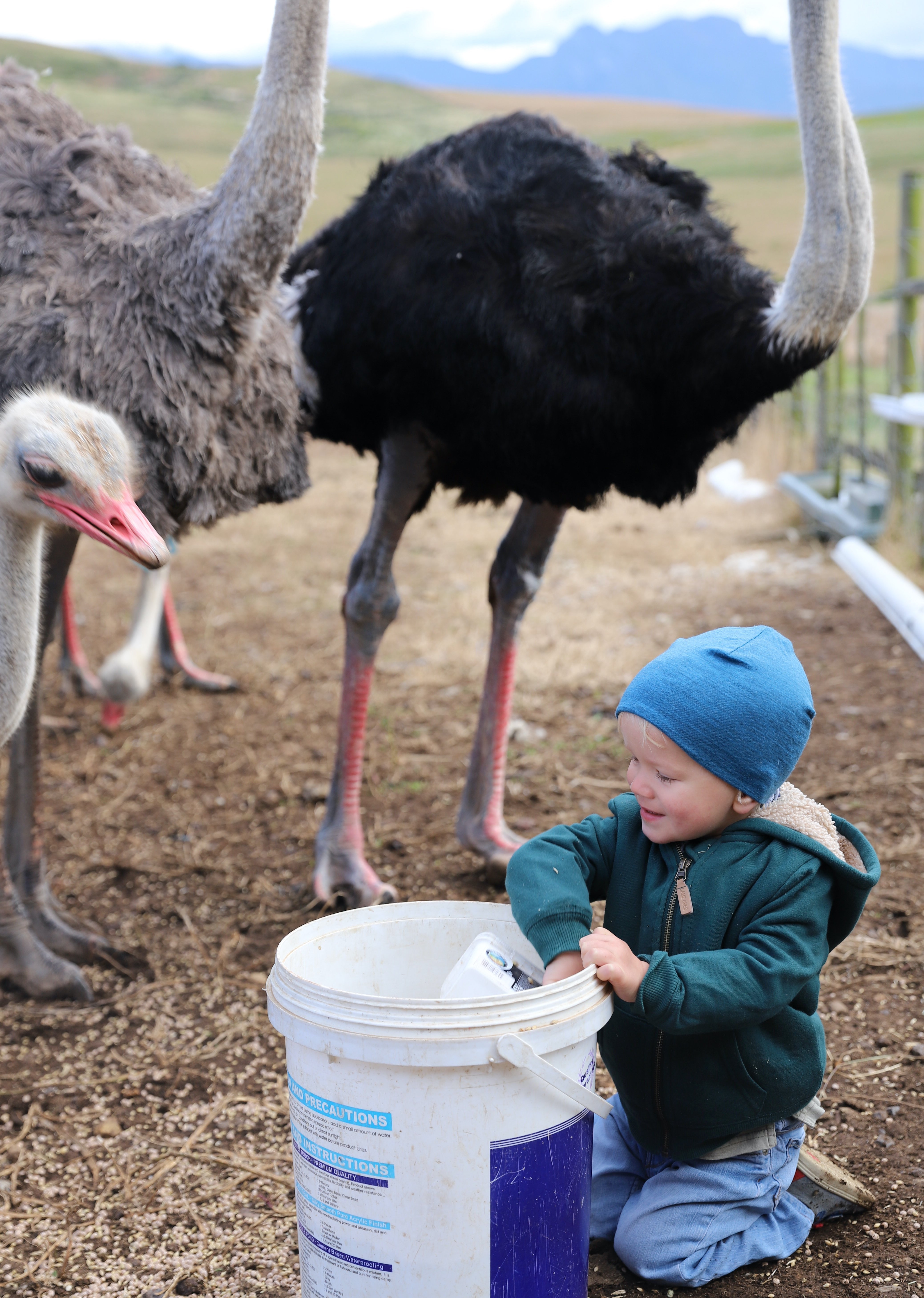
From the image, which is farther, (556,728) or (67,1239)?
(556,728)

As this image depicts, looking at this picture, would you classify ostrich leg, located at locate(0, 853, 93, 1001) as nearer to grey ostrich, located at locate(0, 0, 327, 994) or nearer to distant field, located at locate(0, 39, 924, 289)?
grey ostrich, located at locate(0, 0, 327, 994)

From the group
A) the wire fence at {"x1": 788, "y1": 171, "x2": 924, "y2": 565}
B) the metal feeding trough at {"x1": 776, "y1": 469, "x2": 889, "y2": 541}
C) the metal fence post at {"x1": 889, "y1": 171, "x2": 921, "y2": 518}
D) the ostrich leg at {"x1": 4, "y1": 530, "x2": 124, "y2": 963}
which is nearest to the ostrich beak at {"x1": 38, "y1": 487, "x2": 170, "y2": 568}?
the ostrich leg at {"x1": 4, "y1": 530, "x2": 124, "y2": 963}

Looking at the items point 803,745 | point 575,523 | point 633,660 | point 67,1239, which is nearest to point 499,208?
point 803,745

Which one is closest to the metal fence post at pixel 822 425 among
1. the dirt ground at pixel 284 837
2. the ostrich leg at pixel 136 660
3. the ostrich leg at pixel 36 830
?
the dirt ground at pixel 284 837

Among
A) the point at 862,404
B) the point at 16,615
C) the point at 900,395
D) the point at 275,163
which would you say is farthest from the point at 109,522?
the point at 862,404

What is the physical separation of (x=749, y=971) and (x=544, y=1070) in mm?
335

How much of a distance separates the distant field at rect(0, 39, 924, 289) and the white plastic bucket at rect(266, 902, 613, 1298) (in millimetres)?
18427

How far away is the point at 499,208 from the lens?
290cm

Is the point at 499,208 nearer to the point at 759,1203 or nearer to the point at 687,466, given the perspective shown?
the point at 687,466

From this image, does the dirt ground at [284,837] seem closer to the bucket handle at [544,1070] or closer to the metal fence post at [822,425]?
the bucket handle at [544,1070]

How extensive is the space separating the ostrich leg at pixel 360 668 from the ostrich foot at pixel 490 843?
0.89 feet

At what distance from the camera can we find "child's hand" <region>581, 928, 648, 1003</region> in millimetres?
1645

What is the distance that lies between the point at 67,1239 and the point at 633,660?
3.64 meters

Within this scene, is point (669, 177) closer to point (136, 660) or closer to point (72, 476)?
point (72, 476)
